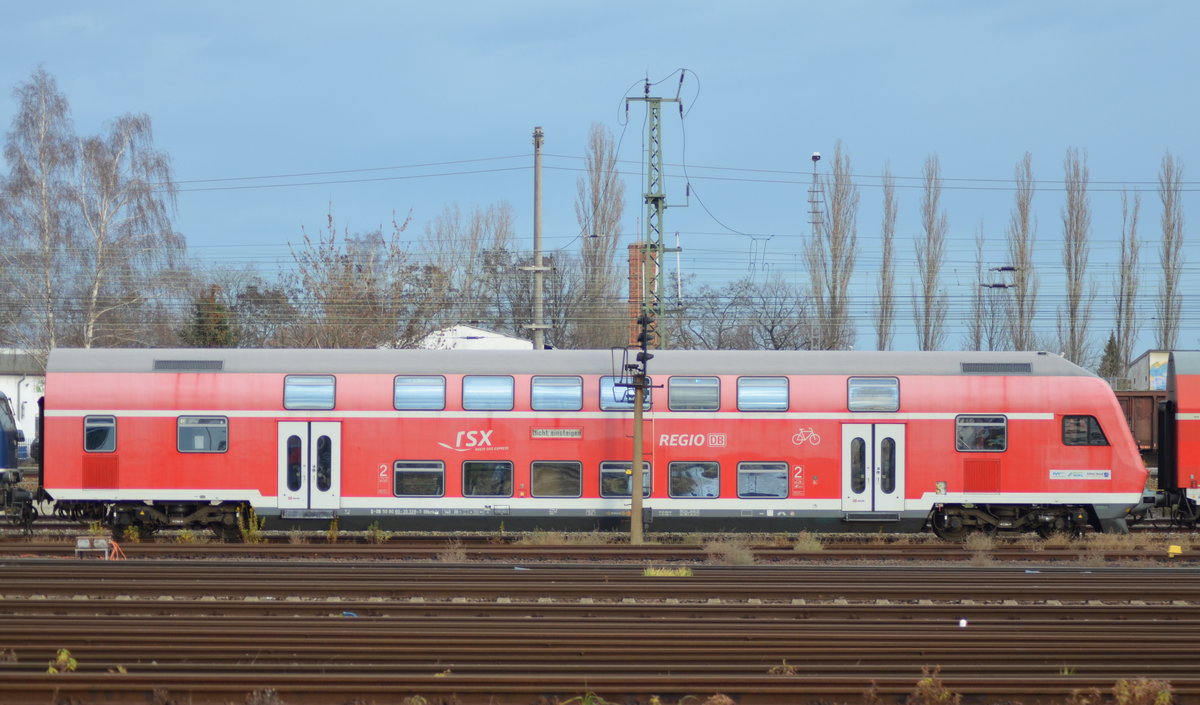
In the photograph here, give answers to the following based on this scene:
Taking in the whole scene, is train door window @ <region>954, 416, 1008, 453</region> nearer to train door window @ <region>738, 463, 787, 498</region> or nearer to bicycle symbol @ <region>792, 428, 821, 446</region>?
bicycle symbol @ <region>792, 428, 821, 446</region>

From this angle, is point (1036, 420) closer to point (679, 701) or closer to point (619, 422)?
point (619, 422)

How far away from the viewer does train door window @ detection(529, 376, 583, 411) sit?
64.4ft

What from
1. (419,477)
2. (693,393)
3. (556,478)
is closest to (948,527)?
(693,393)

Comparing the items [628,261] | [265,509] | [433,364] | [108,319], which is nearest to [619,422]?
[433,364]

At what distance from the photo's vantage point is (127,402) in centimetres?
1962

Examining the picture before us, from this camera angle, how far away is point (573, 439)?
19.6 m

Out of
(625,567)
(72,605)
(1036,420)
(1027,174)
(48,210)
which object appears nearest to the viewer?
(72,605)

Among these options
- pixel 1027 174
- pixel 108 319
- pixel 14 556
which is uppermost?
pixel 1027 174

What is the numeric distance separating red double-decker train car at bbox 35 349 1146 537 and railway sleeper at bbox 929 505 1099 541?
0.29 m

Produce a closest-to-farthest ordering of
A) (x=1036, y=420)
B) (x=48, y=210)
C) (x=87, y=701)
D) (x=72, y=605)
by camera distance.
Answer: (x=87, y=701) < (x=72, y=605) < (x=1036, y=420) < (x=48, y=210)

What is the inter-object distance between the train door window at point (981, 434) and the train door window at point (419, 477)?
9268mm

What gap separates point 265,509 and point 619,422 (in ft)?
21.5

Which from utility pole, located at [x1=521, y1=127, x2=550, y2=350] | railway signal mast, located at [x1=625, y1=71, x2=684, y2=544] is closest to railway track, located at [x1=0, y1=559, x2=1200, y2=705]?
railway signal mast, located at [x1=625, y1=71, x2=684, y2=544]

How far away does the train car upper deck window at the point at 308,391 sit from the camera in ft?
64.4
